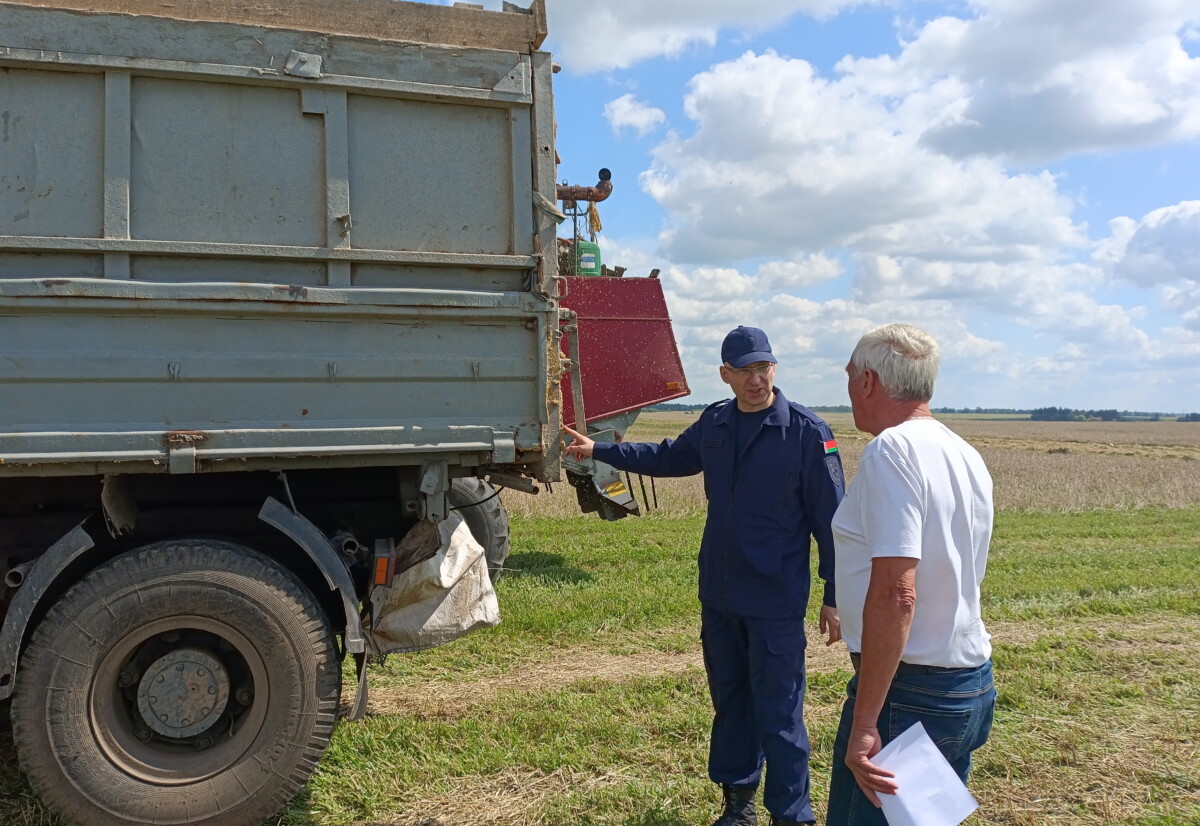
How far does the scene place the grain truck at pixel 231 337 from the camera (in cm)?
299

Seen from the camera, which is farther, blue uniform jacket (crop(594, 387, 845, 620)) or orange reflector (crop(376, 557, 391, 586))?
orange reflector (crop(376, 557, 391, 586))

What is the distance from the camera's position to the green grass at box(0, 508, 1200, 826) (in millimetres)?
3496

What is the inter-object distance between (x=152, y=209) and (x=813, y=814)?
3.25 metres

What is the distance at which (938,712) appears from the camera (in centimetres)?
214

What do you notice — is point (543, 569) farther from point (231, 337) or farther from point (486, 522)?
point (231, 337)

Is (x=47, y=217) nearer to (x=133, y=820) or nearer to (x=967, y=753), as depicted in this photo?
(x=133, y=820)

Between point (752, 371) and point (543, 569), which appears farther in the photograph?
point (543, 569)

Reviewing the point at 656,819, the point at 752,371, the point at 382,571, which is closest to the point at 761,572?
the point at 752,371

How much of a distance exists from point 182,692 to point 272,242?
65.9 inches

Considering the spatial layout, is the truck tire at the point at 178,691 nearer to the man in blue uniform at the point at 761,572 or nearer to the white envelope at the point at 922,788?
the man in blue uniform at the point at 761,572

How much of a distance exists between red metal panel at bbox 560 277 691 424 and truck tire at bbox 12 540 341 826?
427 centimetres

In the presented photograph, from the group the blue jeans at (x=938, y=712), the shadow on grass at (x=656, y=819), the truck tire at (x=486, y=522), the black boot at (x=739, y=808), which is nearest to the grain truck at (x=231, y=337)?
the shadow on grass at (x=656, y=819)

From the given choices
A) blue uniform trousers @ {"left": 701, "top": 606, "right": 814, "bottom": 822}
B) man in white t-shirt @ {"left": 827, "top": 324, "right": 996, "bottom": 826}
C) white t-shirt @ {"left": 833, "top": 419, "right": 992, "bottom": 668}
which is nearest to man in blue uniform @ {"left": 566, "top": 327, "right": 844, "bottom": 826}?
blue uniform trousers @ {"left": 701, "top": 606, "right": 814, "bottom": 822}

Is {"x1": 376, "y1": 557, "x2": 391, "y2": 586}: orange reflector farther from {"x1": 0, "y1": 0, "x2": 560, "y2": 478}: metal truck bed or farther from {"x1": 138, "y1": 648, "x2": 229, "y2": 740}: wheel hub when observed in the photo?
{"x1": 138, "y1": 648, "x2": 229, "y2": 740}: wheel hub
